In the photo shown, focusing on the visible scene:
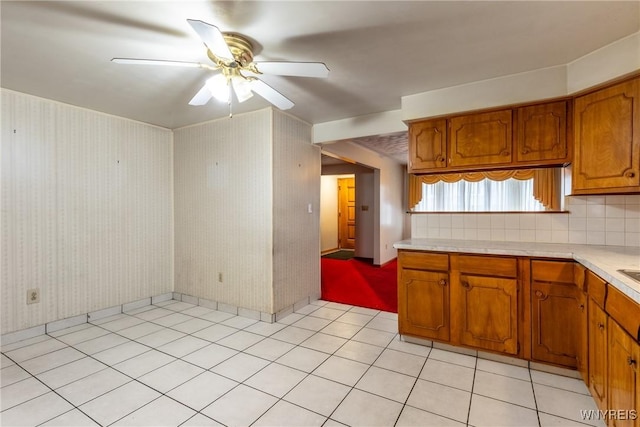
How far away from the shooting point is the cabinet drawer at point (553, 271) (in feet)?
7.05

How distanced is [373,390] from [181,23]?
2.65m

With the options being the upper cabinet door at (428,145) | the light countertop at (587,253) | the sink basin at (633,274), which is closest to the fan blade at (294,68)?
the upper cabinet door at (428,145)

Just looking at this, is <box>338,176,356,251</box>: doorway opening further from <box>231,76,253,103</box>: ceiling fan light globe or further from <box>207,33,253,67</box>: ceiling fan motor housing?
<box>207,33,253,67</box>: ceiling fan motor housing

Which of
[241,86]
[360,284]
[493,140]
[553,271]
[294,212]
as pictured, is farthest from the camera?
[360,284]

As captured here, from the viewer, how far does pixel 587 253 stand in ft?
6.96

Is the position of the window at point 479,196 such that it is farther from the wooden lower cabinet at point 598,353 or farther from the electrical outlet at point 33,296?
the electrical outlet at point 33,296

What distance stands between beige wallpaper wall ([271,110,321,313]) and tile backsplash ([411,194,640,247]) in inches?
57.4

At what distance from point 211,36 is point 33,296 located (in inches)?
124

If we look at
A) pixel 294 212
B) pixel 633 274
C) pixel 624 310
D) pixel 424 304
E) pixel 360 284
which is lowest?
pixel 360 284

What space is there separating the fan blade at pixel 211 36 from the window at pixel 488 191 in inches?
89.6

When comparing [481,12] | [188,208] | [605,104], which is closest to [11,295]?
[188,208]

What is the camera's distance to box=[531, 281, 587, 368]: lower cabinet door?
2.14 m

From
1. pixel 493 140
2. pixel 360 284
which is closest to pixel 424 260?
pixel 493 140

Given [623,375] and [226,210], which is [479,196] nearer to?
[623,375]
